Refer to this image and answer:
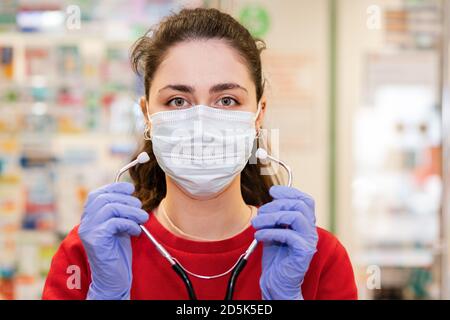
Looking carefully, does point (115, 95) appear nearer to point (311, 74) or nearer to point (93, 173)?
point (93, 173)

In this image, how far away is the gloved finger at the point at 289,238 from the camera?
35.1 inches

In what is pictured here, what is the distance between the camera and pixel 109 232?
0.90 meters

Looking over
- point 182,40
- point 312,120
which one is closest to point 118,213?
point 182,40

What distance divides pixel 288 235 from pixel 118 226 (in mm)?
247

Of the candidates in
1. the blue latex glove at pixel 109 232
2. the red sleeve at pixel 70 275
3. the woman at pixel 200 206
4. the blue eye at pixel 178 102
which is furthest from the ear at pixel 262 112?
the red sleeve at pixel 70 275

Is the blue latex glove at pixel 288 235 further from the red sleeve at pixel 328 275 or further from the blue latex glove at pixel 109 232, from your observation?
the blue latex glove at pixel 109 232

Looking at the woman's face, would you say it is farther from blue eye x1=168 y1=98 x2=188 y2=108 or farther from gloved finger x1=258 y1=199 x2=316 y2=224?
gloved finger x1=258 y1=199 x2=316 y2=224

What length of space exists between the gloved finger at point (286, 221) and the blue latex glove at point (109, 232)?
0.18 metres

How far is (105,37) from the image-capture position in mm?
1783

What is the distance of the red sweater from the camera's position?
1.00 metres

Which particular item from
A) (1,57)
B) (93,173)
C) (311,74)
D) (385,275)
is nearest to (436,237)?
(385,275)

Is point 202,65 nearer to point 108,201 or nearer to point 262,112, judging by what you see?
point 262,112

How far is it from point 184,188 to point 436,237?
1463 mm

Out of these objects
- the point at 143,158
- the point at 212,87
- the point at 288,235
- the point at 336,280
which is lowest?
the point at 336,280
